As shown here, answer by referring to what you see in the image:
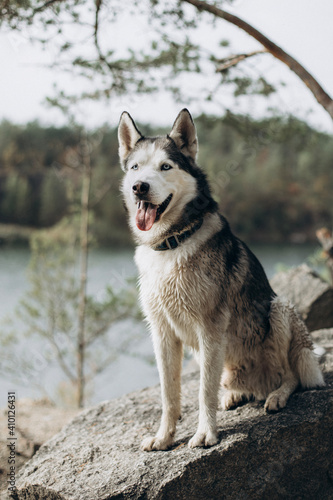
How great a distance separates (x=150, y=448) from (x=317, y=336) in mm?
2622

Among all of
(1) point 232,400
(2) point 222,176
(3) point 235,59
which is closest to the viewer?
(1) point 232,400

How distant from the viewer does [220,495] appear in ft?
9.28

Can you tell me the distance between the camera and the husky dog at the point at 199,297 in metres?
2.94

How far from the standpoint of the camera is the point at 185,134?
3.24 meters

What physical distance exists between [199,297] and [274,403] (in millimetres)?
1071

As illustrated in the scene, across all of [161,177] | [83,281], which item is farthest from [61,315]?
[161,177]

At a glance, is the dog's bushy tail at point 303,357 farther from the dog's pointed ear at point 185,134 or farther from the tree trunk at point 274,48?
the tree trunk at point 274,48

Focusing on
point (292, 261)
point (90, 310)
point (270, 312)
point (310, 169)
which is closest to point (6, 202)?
point (90, 310)

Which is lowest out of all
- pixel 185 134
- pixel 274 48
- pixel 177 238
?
pixel 177 238

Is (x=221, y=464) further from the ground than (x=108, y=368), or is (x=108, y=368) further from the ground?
(x=221, y=464)

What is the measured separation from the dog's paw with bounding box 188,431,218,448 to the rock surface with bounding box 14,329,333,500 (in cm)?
4

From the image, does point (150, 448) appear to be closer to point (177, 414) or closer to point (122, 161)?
point (177, 414)

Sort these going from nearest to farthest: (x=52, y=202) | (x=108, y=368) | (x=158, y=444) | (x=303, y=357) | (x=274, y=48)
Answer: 1. (x=158, y=444)
2. (x=303, y=357)
3. (x=274, y=48)
4. (x=108, y=368)
5. (x=52, y=202)

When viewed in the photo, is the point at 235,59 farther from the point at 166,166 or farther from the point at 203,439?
the point at 203,439
